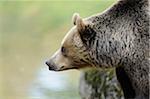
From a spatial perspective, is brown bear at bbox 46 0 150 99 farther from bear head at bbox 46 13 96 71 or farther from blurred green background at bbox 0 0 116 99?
blurred green background at bbox 0 0 116 99

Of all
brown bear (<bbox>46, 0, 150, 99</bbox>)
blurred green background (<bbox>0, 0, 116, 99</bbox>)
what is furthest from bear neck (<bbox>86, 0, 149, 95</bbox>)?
blurred green background (<bbox>0, 0, 116, 99</bbox>)

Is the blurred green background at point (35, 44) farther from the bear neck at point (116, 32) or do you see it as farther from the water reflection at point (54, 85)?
the bear neck at point (116, 32)

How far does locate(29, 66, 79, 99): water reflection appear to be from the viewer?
8930 mm

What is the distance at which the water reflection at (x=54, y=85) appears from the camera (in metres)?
8.93

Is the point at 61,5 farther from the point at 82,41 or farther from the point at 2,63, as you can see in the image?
the point at 82,41

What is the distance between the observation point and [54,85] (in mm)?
9602

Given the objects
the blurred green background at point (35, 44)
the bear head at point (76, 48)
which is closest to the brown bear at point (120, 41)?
the bear head at point (76, 48)

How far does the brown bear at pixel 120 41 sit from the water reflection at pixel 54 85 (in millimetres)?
2841

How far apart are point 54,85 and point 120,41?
4.07 metres

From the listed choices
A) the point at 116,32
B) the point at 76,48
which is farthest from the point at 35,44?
the point at 116,32

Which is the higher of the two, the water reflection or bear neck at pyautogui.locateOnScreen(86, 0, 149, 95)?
bear neck at pyautogui.locateOnScreen(86, 0, 149, 95)

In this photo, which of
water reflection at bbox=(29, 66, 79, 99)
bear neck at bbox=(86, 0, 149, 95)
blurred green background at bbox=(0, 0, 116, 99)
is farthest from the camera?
blurred green background at bbox=(0, 0, 116, 99)

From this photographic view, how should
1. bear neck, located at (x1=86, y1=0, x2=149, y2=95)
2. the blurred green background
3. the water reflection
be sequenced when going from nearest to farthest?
bear neck, located at (x1=86, y1=0, x2=149, y2=95), the water reflection, the blurred green background

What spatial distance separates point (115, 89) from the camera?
6820 mm
